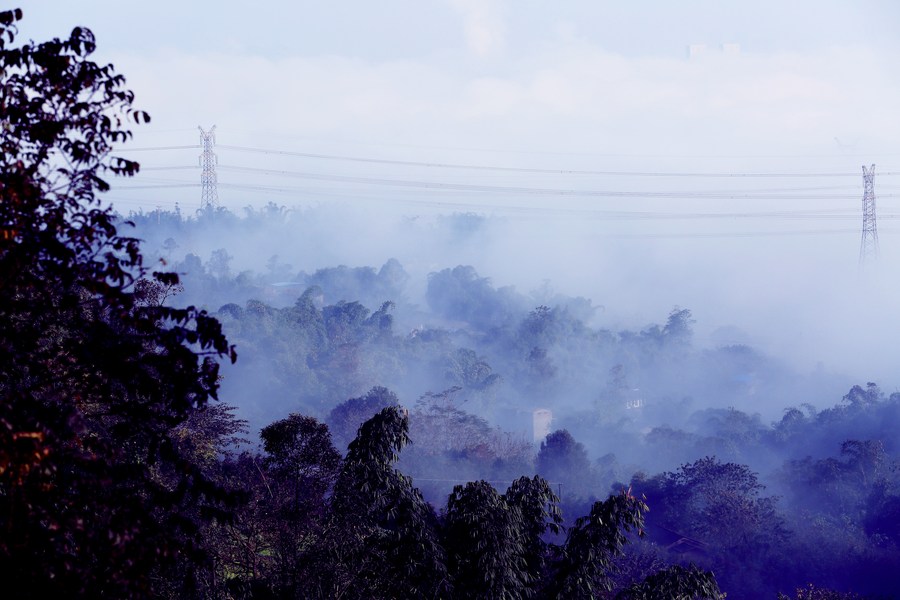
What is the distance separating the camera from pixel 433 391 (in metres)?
80.1

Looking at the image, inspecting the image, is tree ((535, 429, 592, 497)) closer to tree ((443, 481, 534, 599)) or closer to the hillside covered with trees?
the hillside covered with trees

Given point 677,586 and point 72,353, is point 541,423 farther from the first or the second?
point 72,353

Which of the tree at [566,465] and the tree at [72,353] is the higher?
the tree at [72,353]

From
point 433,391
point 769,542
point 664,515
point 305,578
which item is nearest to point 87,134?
point 305,578

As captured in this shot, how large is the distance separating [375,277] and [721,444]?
2718 inches

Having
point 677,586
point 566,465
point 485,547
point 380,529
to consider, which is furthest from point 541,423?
point 485,547

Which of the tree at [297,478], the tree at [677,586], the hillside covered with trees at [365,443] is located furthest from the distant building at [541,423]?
the tree at [677,586]

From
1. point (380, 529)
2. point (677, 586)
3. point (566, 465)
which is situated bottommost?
point (566, 465)

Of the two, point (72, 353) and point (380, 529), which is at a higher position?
point (72, 353)

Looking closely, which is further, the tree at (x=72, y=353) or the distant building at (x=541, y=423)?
the distant building at (x=541, y=423)

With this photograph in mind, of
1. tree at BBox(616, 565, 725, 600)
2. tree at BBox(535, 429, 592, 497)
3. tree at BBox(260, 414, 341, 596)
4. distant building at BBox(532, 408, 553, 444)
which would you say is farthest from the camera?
distant building at BBox(532, 408, 553, 444)

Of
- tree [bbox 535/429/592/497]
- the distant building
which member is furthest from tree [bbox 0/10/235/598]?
the distant building

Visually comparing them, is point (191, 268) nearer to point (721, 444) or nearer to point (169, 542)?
point (721, 444)

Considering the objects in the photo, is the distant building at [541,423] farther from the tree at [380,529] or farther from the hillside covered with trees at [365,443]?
the tree at [380,529]
